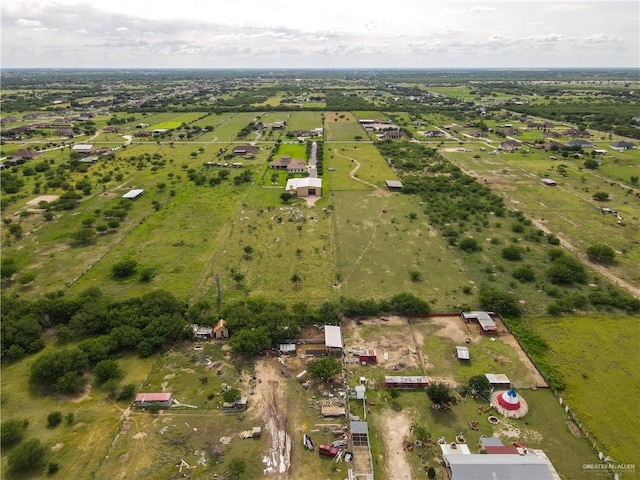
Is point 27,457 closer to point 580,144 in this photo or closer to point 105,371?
point 105,371

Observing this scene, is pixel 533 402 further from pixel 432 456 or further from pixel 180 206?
pixel 180 206

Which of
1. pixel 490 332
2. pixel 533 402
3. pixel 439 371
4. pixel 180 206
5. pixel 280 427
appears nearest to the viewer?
pixel 280 427

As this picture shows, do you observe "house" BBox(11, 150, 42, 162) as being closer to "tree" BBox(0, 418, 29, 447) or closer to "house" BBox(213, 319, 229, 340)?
"house" BBox(213, 319, 229, 340)

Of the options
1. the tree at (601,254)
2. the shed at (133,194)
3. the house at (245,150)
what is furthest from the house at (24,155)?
the tree at (601,254)

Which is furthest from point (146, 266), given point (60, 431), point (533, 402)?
point (533, 402)

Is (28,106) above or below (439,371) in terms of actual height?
above

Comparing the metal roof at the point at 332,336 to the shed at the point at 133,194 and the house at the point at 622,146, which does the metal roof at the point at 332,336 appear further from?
the house at the point at 622,146

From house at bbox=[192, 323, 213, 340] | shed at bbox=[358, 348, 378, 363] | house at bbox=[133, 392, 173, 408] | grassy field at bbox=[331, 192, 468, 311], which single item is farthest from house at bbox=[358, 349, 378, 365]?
house at bbox=[133, 392, 173, 408]
